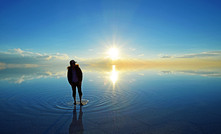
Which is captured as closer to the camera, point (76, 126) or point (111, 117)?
point (76, 126)

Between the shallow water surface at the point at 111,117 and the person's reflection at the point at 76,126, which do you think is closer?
the person's reflection at the point at 76,126

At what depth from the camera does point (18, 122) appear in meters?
5.63

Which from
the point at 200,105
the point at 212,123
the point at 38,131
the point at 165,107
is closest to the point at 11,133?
the point at 38,131

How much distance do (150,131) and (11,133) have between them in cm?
549

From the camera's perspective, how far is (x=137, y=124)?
17.7 feet

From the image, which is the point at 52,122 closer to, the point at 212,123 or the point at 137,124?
the point at 137,124

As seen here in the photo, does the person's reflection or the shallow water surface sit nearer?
the person's reflection

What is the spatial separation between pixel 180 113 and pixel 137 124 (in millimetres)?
2858

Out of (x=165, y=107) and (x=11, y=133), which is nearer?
(x=11, y=133)

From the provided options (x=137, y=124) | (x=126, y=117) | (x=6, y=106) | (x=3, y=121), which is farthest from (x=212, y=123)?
(x=6, y=106)

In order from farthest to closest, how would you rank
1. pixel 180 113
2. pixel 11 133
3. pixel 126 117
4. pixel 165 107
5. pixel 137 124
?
pixel 165 107, pixel 180 113, pixel 126 117, pixel 137 124, pixel 11 133

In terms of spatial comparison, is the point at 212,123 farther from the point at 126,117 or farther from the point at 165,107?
the point at 126,117

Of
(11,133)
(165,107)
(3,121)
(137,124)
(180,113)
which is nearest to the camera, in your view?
(11,133)

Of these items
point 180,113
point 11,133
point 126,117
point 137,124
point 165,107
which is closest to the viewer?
point 11,133
